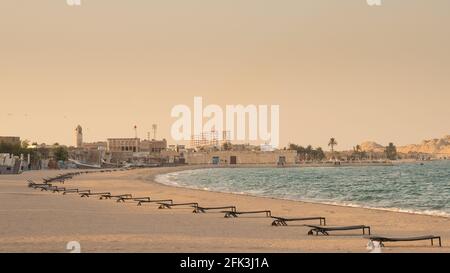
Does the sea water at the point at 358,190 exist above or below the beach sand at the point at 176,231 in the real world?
below

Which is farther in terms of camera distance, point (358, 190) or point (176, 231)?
point (358, 190)

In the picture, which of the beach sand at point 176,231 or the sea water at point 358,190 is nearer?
the beach sand at point 176,231

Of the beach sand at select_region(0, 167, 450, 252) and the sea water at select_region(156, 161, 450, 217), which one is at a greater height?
the beach sand at select_region(0, 167, 450, 252)

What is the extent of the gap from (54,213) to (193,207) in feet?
21.8

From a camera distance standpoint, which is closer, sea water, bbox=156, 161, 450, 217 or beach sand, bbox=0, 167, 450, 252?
beach sand, bbox=0, 167, 450, 252

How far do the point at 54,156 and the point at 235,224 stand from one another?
143m

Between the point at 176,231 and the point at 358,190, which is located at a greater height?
the point at 176,231

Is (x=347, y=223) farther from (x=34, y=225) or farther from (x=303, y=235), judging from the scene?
(x=34, y=225)
